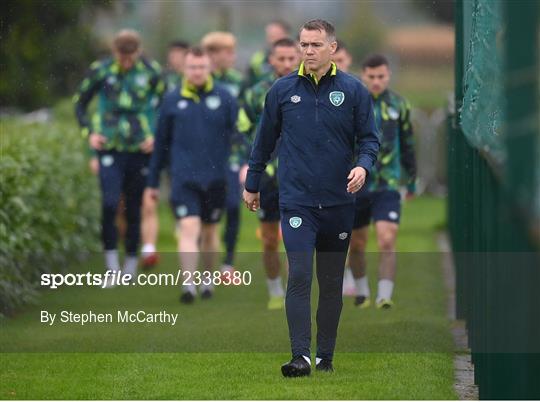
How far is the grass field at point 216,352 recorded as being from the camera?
8.48 m

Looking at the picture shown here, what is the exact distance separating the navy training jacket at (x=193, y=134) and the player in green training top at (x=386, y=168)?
152 cm

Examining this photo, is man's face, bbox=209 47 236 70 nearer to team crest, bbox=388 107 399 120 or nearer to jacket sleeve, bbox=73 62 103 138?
jacket sleeve, bbox=73 62 103 138

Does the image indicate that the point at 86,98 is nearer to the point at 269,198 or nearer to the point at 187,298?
the point at 187,298

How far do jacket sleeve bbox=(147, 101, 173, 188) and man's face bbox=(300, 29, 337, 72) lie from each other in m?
4.40

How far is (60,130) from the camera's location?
696 inches

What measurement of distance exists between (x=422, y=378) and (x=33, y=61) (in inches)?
464

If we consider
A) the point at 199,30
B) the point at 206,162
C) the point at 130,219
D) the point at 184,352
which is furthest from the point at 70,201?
the point at 199,30

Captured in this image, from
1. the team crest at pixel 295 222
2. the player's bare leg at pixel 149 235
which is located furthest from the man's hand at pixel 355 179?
the player's bare leg at pixel 149 235

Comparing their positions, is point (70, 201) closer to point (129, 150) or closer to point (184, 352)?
point (129, 150)

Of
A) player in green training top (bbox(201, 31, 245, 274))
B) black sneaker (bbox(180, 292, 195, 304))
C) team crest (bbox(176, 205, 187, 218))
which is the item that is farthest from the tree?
black sneaker (bbox(180, 292, 195, 304))

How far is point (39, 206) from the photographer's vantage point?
13.3m

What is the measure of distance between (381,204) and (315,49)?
11.5ft

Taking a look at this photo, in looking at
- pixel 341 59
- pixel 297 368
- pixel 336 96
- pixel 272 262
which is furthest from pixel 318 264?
pixel 341 59

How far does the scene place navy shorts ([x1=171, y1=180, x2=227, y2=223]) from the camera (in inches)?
510
